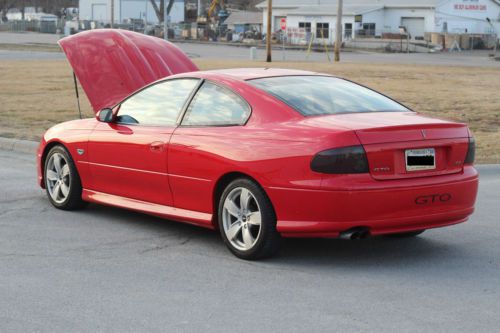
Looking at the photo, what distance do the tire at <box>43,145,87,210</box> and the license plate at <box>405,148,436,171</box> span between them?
3.47 metres

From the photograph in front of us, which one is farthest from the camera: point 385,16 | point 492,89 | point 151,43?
point 385,16

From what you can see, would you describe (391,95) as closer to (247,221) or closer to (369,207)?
(247,221)

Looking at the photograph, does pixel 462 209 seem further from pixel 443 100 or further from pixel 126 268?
pixel 443 100

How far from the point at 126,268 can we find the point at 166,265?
0.99ft

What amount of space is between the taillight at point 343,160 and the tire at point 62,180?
3.16 m

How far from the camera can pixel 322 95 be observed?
24.3 ft

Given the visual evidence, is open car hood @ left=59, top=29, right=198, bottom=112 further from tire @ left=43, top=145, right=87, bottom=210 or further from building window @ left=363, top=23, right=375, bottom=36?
building window @ left=363, top=23, right=375, bottom=36

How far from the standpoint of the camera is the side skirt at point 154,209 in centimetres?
736

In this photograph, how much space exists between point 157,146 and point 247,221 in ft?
3.93

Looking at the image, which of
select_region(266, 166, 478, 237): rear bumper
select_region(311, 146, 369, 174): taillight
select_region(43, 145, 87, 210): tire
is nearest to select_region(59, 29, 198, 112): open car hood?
select_region(43, 145, 87, 210): tire

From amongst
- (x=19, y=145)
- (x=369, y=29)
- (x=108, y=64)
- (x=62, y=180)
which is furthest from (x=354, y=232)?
(x=369, y=29)

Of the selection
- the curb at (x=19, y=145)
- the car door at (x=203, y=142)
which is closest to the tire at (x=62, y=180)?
the car door at (x=203, y=142)

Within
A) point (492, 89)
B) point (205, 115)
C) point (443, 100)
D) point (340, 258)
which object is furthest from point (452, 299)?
point (492, 89)

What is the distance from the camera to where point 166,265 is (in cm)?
676
